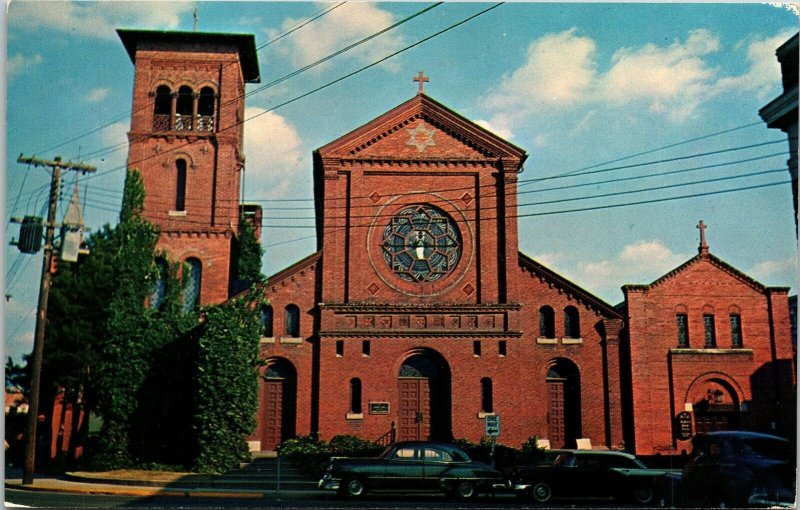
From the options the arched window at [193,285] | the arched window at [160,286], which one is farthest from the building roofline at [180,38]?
the arched window at [193,285]

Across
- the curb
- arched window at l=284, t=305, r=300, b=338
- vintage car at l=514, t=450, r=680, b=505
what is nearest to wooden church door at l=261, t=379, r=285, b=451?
arched window at l=284, t=305, r=300, b=338

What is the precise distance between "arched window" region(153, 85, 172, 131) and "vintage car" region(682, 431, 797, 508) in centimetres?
2661

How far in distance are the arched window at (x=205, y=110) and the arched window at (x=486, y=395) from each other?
16065 mm

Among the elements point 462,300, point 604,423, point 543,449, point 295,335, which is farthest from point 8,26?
point 604,423

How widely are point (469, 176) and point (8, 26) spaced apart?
65.5 feet

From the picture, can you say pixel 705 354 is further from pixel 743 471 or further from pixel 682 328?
pixel 743 471

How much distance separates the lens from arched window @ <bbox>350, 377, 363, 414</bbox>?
3222 cm

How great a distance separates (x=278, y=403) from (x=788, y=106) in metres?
21.8

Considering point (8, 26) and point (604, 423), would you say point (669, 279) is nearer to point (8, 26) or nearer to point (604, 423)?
point (604, 423)

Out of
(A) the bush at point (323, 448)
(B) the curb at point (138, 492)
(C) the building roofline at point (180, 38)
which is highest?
(C) the building roofline at point (180, 38)

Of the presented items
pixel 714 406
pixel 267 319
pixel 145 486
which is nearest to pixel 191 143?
pixel 267 319

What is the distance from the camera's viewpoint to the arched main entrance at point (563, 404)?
1307 inches

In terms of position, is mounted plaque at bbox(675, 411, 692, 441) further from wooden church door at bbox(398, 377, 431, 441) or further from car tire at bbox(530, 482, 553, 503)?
car tire at bbox(530, 482, 553, 503)

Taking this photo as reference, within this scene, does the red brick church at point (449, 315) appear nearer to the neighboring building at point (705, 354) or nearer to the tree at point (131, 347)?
the neighboring building at point (705, 354)
